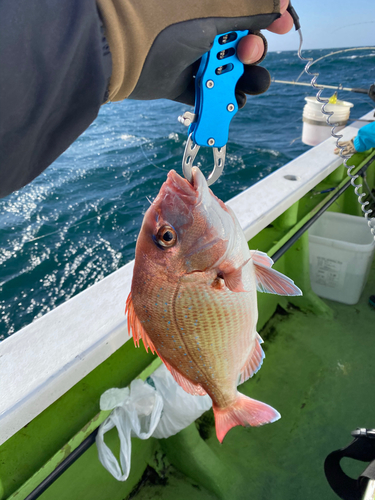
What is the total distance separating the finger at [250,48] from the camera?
86 cm

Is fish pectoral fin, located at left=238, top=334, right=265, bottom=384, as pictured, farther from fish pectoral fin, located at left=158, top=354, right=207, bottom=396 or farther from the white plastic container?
the white plastic container

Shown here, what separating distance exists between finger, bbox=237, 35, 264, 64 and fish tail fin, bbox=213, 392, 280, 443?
959 mm

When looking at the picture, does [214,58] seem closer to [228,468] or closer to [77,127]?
[77,127]

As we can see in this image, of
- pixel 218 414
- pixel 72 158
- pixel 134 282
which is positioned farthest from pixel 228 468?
pixel 72 158

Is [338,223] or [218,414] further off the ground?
[218,414]

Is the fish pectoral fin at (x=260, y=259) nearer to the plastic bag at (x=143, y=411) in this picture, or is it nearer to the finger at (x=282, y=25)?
the finger at (x=282, y=25)

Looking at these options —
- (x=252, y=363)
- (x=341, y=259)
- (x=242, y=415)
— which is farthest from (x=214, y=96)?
(x=341, y=259)

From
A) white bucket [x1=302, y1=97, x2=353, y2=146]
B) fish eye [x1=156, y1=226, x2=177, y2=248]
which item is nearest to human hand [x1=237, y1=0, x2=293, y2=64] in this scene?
fish eye [x1=156, y1=226, x2=177, y2=248]

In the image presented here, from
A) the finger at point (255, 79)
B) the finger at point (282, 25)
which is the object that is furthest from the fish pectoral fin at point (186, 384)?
the finger at point (282, 25)

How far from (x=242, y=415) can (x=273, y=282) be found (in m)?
0.41

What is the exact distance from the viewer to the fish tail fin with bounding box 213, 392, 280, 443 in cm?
102

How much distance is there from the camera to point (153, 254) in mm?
911

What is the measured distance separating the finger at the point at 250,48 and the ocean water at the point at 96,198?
3.56 metres

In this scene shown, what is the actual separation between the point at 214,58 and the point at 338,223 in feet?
8.41
